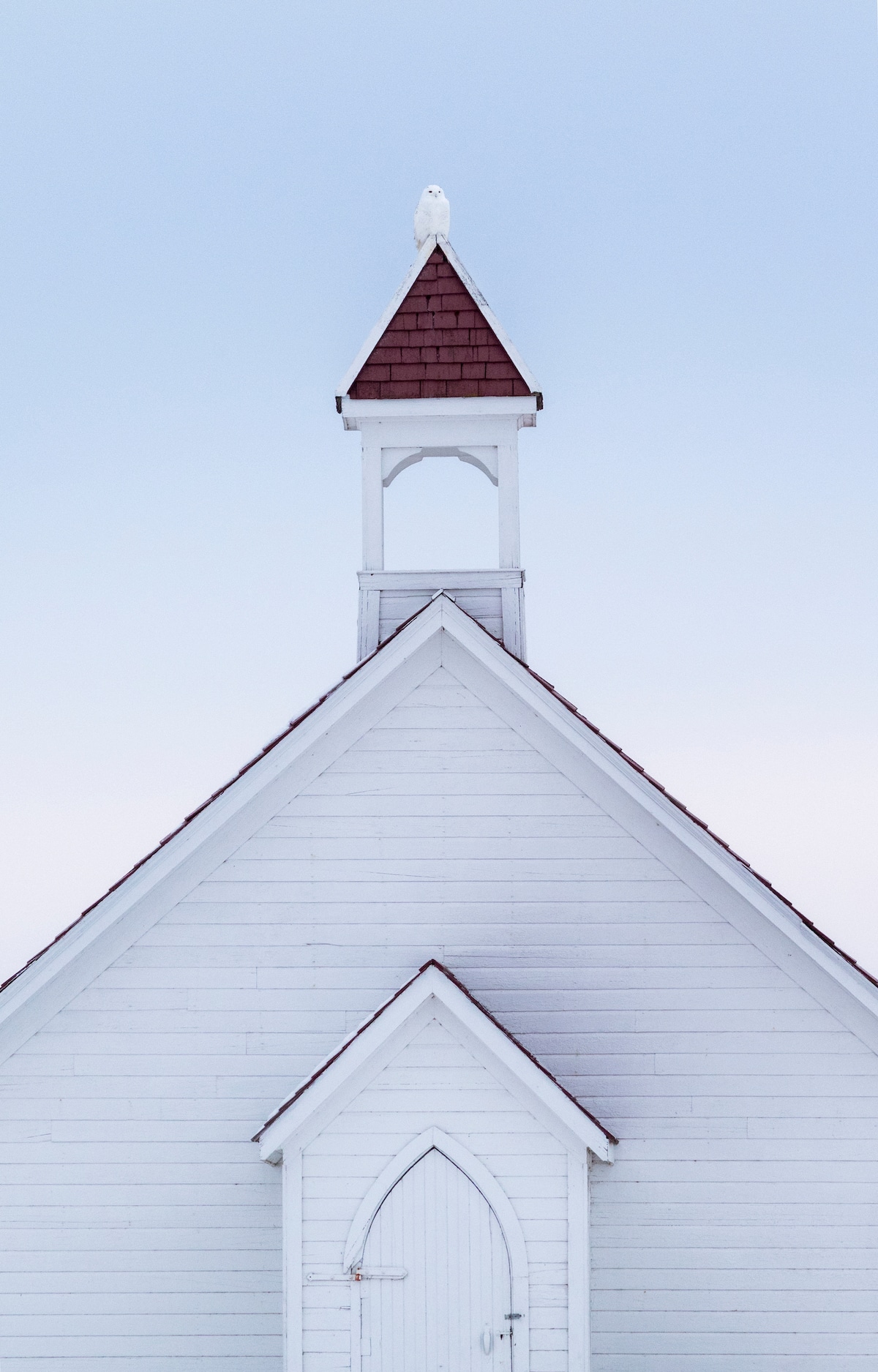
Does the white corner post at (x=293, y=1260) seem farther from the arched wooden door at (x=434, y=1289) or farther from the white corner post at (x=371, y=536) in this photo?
the white corner post at (x=371, y=536)

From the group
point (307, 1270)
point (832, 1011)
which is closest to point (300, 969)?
point (307, 1270)

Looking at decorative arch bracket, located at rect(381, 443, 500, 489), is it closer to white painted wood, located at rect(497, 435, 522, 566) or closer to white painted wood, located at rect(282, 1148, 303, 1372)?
white painted wood, located at rect(497, 435, 522, 566)

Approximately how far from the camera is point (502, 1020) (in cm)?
855

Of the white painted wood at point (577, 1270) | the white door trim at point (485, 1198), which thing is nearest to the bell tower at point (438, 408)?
the white door trim at point (485, 1198)

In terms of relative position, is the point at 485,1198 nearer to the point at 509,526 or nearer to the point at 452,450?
the point at 509,526

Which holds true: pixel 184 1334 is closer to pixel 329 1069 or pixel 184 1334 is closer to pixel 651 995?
pixel 329 1069

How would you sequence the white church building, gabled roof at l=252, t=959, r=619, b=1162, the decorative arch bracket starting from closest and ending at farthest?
gabled roof at l=252, t=959, r=619, b=1162, the white church building, the decorative arch bracket

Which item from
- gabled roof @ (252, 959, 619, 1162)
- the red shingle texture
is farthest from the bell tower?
gabled roof @ (252, 959, 619, 1162)

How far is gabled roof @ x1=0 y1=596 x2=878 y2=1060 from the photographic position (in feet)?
27.1

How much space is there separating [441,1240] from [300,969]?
2259 mm

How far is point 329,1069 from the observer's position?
7230 millimetres

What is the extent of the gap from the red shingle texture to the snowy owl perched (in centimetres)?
18

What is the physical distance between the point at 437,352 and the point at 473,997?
221 inches

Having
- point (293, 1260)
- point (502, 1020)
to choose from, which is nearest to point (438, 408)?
point (502, 1020)
